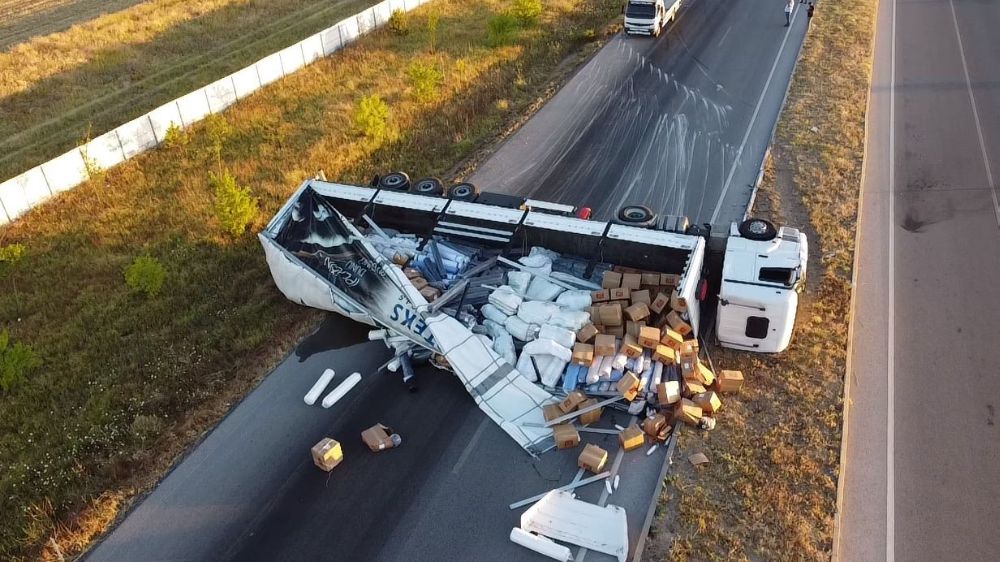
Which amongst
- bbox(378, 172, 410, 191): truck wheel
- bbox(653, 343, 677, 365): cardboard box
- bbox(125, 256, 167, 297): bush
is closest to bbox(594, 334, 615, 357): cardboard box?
bbox(653, 343, 677, 365): cardboard box

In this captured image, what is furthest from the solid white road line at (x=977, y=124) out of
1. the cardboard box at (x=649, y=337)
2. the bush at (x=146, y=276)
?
the bush at (x=146, y=276)

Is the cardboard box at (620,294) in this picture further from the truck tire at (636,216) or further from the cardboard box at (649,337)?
the truck tire at (636,216)

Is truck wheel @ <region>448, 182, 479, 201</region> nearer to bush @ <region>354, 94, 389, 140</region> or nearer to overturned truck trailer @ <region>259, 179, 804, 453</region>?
overturned truck trailer @ <region>259, 179, 804, 453</region>

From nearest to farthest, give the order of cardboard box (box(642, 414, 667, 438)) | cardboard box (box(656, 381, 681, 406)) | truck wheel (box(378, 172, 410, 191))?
cardboard box (box(642, 414, 667, 438)), cardboard box (box(656, 381, 681, 406)), truck wheel (box(378, 172, 410, 191))

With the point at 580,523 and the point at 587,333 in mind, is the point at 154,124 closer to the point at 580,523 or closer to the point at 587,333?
the point at 587,333

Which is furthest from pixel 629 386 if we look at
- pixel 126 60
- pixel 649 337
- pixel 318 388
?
pixel 126 60

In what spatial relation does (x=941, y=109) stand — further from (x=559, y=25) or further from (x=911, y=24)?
(x=559, y=25)
